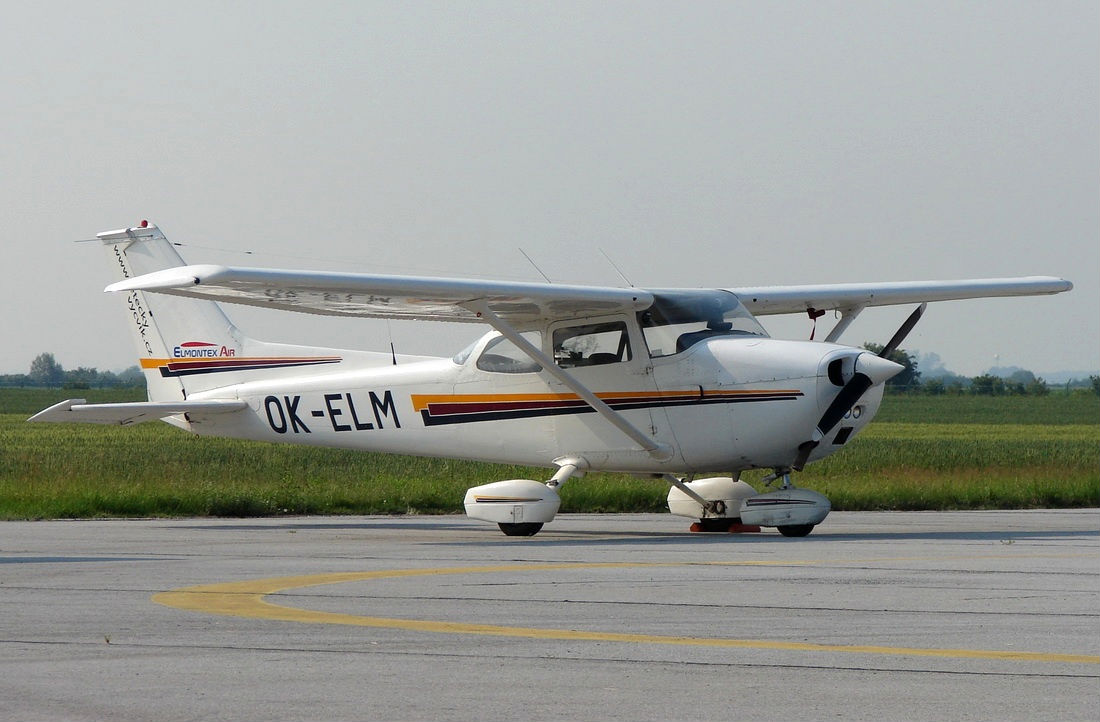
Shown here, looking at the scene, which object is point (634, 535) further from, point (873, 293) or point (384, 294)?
point (873, 293)

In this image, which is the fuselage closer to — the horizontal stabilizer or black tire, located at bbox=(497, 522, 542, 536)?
the horizontal stabilizer

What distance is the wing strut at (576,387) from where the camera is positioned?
14922 millimetres

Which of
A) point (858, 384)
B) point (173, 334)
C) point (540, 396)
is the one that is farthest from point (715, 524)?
point (173, 334)

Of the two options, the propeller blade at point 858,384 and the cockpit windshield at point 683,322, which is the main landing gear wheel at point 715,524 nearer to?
the propeller blade at point 858,384

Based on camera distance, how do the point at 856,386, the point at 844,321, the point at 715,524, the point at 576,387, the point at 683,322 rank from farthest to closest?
the point at 844,321
the point at 715,524
the point at 683,322
the point at 576,387
the point at 856,386

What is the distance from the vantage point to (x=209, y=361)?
18906 millimetres

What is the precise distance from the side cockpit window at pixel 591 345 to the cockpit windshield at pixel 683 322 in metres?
0.28

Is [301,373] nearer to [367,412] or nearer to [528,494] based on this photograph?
[367,412]

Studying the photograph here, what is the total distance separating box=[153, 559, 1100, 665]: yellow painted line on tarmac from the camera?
21.7ft

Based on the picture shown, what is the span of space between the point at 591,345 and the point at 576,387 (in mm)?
666

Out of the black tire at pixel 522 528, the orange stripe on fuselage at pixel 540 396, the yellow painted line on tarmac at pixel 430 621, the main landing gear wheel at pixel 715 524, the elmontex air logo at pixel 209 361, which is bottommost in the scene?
the main landing gear wheel at pixel 715 524

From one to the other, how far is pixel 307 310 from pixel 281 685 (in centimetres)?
1000

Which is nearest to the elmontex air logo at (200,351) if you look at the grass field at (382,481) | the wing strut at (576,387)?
the grass field at (382,481)

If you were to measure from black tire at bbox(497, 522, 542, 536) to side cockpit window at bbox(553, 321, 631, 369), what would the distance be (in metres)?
1.75
